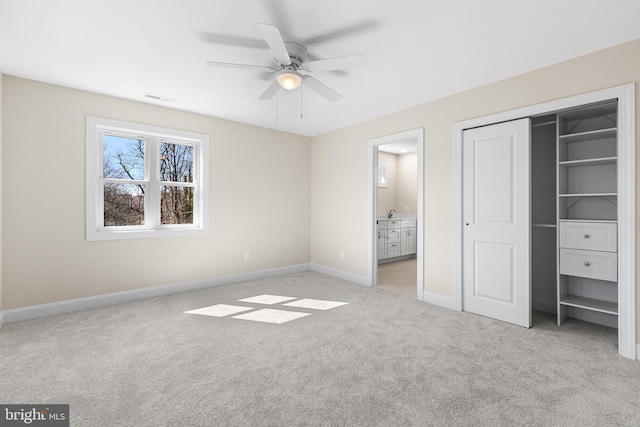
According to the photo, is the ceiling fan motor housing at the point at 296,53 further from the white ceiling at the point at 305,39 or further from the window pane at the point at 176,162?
the window pane at the point at 176,162

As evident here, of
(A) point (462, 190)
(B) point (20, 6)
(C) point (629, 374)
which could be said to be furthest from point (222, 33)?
(C) point (629, 374)

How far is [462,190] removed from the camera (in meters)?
3.44

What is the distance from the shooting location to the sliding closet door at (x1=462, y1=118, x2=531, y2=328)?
2979mm

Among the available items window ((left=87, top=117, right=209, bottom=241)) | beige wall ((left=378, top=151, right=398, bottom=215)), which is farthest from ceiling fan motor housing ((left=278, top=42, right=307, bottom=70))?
beige wall ((left=378, top=151, right=398, bottom=215))

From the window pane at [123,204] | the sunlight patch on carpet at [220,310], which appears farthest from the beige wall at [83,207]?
the sunlight patch on carpet at [220,310]

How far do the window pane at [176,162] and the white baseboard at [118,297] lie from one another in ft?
4.94

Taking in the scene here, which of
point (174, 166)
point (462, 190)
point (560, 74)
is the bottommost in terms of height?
point (462, 190)

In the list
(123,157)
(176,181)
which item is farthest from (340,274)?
(123,157)

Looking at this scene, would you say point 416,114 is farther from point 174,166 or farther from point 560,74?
point 174,166

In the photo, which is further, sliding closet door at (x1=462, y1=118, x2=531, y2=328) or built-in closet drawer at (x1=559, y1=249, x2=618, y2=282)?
sliding closet door at (x1=462, y1=118, x2=531, y2=328)

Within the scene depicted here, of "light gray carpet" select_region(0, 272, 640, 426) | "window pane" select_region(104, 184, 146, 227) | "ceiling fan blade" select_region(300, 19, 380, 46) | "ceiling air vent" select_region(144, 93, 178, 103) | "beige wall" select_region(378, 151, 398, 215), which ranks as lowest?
"light gray carpet" select_region(0, 272, 640, 426)

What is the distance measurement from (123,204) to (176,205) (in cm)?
64

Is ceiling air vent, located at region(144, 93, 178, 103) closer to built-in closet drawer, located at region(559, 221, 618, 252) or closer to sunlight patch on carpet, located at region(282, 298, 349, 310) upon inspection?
sunlight patch on carpet, located at region(282, 298, 349, 310)

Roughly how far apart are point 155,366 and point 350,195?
3.47m
